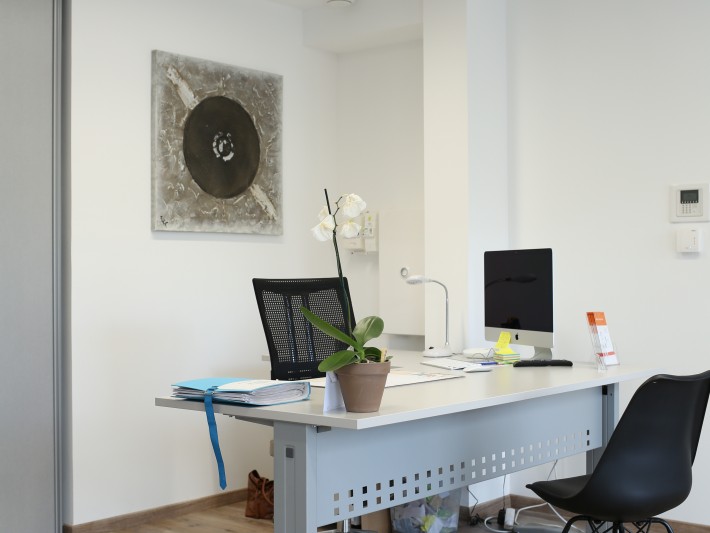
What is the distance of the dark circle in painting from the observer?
4488 millimetres

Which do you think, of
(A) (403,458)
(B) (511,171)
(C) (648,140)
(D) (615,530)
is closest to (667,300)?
(C) (648,140)

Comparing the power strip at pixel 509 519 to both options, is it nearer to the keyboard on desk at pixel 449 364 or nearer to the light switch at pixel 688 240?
the keyboard on desk at pixel 449 364

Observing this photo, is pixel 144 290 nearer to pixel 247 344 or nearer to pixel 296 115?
pixel 247 344

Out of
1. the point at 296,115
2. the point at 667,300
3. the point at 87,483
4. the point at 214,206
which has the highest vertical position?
the point at 296,115

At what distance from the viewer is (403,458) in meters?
2.49

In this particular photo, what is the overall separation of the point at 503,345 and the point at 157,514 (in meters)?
1.89

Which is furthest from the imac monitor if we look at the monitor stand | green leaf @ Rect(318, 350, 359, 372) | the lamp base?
green leaf @ Rect(318, 350, 359, 372)

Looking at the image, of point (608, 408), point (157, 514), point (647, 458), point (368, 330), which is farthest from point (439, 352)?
point (368, 330)

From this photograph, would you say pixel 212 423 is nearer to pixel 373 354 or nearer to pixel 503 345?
pixel 373 354

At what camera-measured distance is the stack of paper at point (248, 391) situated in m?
2.31

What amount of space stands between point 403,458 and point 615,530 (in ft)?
2.53

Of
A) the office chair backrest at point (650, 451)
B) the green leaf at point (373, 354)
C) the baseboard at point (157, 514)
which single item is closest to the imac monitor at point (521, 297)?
the office chair backrest at point (650, 451)

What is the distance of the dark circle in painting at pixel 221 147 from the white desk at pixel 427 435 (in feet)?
5.49

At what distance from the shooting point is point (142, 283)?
4.29 meters
